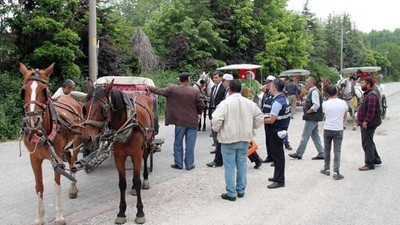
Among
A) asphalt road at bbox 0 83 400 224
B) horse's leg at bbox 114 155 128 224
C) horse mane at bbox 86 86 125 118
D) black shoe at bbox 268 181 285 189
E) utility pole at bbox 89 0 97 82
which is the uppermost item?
utility pole at bbox 89 0 97 82

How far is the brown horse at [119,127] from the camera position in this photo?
4.86 m

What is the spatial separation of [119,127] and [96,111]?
0.61 meters

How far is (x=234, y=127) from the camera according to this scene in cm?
613

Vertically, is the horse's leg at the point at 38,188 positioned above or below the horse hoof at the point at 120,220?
above

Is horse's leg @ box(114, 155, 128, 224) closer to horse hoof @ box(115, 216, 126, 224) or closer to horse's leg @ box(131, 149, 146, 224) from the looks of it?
horse hoof @ box(115, 216, 126, 224)

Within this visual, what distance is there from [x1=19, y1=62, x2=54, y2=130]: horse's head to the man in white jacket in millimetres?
2654

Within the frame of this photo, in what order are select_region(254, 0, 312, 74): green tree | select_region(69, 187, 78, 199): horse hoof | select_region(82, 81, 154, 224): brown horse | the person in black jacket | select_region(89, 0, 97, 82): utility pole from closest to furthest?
select_region(82, 81, 154, 224): brown horse
select_region(69, 187, 78, 199): horse hoof
the person in black jacket
select_region(89, 0, 97, 82): utility pole
select_region(254, 0, 312, 74): green tree

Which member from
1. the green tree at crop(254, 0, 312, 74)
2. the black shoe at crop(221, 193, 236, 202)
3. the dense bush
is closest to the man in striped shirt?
the black shoe at crop(221, 193, 236, 202)

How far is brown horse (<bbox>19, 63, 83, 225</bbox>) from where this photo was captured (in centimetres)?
454

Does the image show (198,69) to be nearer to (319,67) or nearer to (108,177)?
(108,177)

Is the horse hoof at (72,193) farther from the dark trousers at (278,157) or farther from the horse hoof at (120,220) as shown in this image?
the dark trousers at (278,157)

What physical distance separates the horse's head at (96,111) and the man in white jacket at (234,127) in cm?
188

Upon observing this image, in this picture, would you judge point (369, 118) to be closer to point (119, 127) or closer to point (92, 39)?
point (119, 127)

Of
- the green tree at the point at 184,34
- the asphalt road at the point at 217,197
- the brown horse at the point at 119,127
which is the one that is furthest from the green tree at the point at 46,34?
the green tree at the point at 184,34
